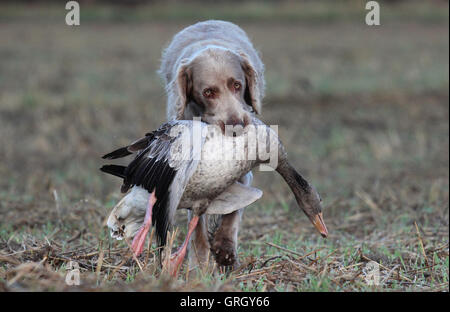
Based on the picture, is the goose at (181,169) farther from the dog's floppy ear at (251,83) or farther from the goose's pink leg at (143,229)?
the dog's floppy ear at (251,83)

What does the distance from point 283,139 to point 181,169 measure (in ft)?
18.2

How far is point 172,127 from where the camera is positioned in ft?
12.1

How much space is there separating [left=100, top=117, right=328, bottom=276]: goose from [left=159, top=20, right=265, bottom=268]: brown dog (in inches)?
13.7

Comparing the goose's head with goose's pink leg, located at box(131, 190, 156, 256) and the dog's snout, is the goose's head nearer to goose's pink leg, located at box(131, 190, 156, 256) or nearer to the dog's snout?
the dog's snout

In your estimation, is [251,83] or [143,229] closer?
[143,229]

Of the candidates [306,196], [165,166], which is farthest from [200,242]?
[165,166]

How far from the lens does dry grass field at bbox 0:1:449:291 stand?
3.95 meters

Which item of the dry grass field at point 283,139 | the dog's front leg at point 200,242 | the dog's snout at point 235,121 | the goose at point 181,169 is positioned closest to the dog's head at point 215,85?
the dog's snout at point 235,121

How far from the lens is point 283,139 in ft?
29.5

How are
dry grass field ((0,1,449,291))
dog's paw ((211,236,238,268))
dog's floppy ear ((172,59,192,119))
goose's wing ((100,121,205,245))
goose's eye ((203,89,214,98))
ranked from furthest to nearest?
dog's floppy ear ((172,59,192,119)), goose's eye ((203,89,214,98)), dog's paw ((211,236,238,268)), dry grass field ((0,1,449,291)), goose's wing ((100,121,205,245))

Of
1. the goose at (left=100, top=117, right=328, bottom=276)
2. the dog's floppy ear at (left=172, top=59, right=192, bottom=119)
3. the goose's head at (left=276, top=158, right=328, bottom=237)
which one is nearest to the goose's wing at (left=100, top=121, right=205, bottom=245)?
the goose at (left=100, top=117, right=328, bottom=276)

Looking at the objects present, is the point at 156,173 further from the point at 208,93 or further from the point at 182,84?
the point at 182,84

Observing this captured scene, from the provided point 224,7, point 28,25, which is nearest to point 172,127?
point 28,25

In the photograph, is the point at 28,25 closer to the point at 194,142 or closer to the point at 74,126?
the point at 74,126
